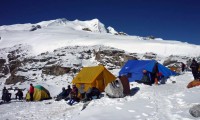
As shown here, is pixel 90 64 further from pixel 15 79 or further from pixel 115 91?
pixel 115 91

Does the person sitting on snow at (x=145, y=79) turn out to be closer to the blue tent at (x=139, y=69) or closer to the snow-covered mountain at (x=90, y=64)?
the snow-covered mountain at (x=90, y=64)

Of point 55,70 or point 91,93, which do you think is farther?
point 55,70

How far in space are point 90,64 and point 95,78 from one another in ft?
80.6

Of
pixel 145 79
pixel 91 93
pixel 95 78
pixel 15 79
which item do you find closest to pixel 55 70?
pixel 15 79

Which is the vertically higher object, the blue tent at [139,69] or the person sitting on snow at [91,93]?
the blue tent at [139,69]

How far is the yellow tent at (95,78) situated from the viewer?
82.1 feet

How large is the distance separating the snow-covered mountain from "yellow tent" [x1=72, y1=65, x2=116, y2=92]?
2.77 metres

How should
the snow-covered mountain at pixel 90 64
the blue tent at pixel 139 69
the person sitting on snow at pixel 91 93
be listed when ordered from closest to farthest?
the snow-covered mountain at pixel 90 64 < the person sitting on snow at pixel 91 93 < the blue tent at pixel 139 69

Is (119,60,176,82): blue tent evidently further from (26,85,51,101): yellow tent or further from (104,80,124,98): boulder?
(26,85,51,101): yellow tent

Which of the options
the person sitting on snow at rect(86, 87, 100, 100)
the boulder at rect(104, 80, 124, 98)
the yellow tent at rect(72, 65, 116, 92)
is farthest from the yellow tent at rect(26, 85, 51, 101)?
the boulder at rect(104, 80, 124, 98)

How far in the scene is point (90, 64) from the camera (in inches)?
1950

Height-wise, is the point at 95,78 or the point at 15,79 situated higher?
the point at 95,78

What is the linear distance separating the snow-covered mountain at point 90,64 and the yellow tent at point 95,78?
9.09ft

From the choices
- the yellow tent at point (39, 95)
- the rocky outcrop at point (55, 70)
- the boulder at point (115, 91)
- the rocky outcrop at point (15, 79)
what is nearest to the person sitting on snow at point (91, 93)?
the boulder at point (115, 91)
